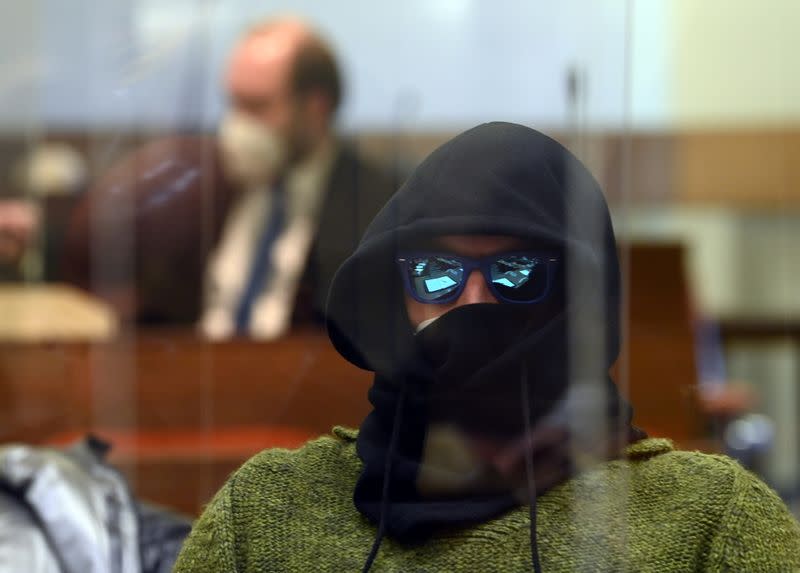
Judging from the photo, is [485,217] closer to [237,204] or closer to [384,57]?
[237,204]

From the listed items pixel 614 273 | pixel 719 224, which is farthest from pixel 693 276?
pixel 614 273

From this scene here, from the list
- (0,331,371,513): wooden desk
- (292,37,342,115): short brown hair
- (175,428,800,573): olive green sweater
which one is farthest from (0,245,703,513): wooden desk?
(292,37,342,115): short brown hair

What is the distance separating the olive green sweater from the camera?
108 cm

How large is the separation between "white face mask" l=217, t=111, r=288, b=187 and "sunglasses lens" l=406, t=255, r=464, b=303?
1.03 m

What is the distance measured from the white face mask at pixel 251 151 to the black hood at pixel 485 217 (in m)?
0.96

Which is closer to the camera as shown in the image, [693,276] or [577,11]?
[577,11]

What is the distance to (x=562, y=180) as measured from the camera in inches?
44.1

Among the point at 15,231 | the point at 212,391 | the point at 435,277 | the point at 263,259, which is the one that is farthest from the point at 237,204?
the point at 435,277

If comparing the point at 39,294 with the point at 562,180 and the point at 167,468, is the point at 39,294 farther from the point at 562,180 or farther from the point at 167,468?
the point at 562,180

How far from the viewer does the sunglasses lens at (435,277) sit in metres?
1.09

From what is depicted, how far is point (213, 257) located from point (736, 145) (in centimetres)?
141

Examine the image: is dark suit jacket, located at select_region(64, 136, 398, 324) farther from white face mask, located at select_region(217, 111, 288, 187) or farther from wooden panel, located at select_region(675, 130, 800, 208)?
wooden panel, located at select_region(675, 130, 800, 208)

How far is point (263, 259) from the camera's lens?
1.99 meters

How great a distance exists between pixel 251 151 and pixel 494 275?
1.21 metres
